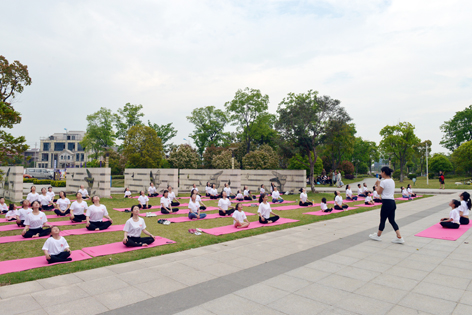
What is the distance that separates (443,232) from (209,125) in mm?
47517

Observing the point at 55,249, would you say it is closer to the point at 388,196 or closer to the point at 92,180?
the point at 388,196

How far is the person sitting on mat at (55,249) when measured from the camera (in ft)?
21.6

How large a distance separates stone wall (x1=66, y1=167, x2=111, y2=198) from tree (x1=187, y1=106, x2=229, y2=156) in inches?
1245

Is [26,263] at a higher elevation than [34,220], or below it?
below

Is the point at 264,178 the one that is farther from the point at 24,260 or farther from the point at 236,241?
the point at 24,260

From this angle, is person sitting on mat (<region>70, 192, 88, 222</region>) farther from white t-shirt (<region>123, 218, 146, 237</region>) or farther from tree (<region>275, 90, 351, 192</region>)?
tree (<region>275, 90, 351, 192</region>)

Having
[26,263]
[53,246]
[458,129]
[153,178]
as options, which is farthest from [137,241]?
[458,129]

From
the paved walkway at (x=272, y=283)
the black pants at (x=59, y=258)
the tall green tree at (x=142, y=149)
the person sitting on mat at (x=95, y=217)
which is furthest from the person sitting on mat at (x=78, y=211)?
the tall green tree at (x=142, y=149)

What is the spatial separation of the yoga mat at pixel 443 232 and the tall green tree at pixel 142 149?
35.9 m

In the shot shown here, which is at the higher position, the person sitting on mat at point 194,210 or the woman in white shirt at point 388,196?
the woman in white shirt at point 388,196

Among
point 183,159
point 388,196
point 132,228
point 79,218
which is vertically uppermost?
point 183,159

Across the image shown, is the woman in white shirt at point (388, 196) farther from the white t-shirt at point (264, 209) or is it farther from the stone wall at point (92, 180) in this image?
the stone wall at point (92, 180)

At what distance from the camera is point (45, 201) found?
14.7 metres

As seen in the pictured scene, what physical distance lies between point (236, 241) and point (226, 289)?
12.3ft
